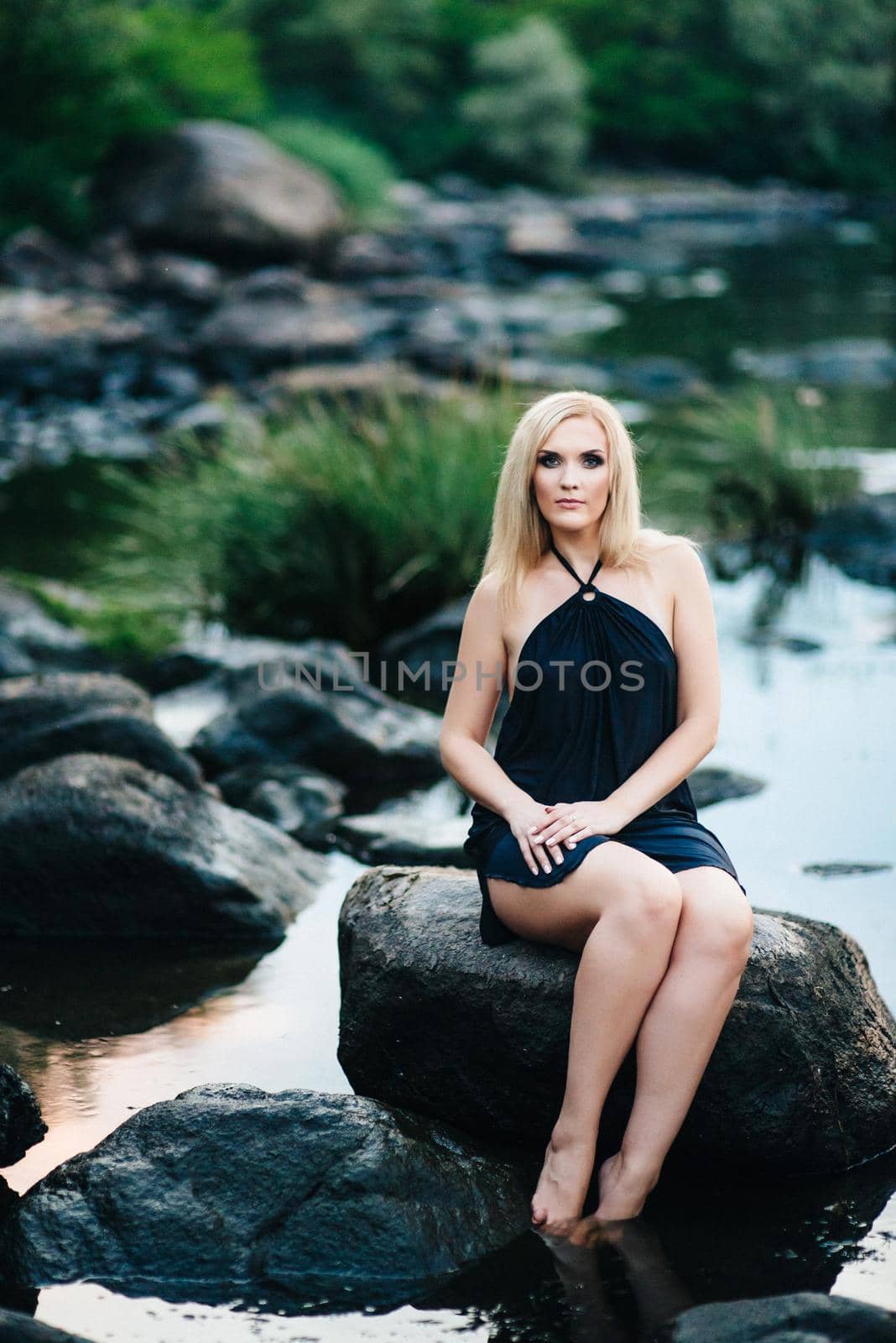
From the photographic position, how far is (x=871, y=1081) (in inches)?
120

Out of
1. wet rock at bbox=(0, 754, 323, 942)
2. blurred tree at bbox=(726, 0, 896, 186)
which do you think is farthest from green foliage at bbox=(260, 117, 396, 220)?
wet rock at bbox=(0, 754, 323, 942)

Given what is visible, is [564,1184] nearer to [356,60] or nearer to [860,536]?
[860,536]

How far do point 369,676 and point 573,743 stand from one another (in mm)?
3447

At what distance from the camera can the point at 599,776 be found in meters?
3.06

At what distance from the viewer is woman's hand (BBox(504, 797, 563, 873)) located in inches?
113

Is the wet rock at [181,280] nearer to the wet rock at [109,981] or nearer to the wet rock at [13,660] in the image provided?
the wet rock at [13,660]

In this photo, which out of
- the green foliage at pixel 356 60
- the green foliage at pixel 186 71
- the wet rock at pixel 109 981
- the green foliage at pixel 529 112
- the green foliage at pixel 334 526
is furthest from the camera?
the green foliage at pixel 529 112

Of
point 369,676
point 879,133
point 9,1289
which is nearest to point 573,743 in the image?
point 9,1289

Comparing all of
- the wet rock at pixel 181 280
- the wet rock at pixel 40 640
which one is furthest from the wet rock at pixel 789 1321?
the wet rock at pixel 181 280

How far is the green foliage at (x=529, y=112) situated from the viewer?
34906mm

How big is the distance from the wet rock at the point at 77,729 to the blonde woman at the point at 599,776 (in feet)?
5.67

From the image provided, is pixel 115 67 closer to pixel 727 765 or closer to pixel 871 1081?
pixel 727 765

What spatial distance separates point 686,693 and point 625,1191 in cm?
91

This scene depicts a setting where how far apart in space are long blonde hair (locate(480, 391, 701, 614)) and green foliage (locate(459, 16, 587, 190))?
109ft
